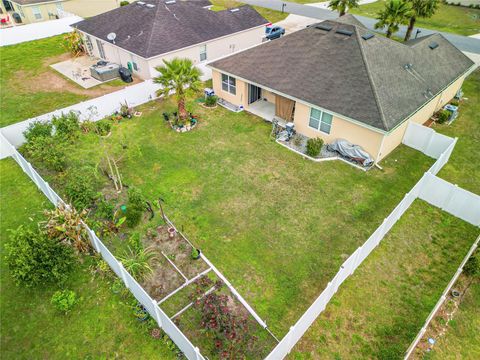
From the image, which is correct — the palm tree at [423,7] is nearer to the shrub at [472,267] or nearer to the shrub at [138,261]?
the shrub at [472,267]

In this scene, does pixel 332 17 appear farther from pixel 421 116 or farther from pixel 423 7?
pixel 421 116

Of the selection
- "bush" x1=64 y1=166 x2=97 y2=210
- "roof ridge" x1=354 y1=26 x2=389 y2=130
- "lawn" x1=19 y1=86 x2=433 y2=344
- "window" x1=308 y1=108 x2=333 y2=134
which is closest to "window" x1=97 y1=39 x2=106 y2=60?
"lawn" x1=19 y1=86 x2=433 y2=344

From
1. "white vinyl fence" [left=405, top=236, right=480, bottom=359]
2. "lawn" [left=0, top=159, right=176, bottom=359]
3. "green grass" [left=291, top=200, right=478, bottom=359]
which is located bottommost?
"green grass" [left=291, top=200, right=478, bottom=359]

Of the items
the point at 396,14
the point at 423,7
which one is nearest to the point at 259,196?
the point at 396,14

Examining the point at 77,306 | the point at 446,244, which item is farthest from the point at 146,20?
the point at 446,244

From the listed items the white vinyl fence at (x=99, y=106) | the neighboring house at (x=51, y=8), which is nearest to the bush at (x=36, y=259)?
the white vinyl fence at (x=99, y=106)

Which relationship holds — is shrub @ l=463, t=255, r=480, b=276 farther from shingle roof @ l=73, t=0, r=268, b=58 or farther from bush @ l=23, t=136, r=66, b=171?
shingle roof @ l=73, t=0, r=268, b=58
